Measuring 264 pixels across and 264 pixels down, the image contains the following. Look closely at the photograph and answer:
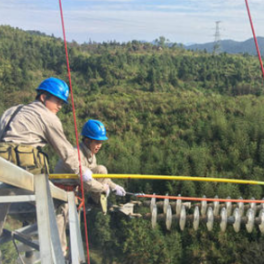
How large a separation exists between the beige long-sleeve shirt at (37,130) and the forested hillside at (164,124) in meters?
11.9

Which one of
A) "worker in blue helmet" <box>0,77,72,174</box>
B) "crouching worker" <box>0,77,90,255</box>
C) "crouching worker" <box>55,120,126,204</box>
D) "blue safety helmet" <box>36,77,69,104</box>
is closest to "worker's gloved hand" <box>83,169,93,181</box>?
"crouching worker" <box>0,77,90,255</box>

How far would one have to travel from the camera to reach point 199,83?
38.6 m

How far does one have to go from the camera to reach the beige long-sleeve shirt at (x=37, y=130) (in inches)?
115

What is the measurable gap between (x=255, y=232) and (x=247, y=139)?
229 inches

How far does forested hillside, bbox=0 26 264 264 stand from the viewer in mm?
14859

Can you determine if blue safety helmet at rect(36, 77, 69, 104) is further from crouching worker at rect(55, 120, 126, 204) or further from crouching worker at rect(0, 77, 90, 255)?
crouching worker at rect(55, 120, 126, 204)

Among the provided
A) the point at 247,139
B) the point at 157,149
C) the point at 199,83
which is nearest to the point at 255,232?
the point at 247,139

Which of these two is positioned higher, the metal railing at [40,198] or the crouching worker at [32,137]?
the crouching worker at [32,137]

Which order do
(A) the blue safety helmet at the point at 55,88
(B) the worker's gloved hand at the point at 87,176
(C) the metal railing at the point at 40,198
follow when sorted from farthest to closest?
(A) the blue safety helmet at the point at 55,88 < (B) the worker's gloved hand at the point at 87,176 < (C) the metal railing at the point at 40,198

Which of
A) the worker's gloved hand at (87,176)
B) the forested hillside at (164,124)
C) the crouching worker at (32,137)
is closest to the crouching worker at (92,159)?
the worker's gloved hand at (87,176)

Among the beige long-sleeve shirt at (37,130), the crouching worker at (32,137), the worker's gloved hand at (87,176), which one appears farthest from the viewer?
the worker's gloved hand at (87,176)

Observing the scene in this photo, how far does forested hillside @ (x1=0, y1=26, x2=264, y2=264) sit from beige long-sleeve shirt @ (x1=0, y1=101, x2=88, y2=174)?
11.9 meters

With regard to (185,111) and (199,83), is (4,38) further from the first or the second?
(185,111)

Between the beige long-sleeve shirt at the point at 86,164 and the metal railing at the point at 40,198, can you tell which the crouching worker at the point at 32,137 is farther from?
the beige long-sleeve shirt at the point at 86,164
